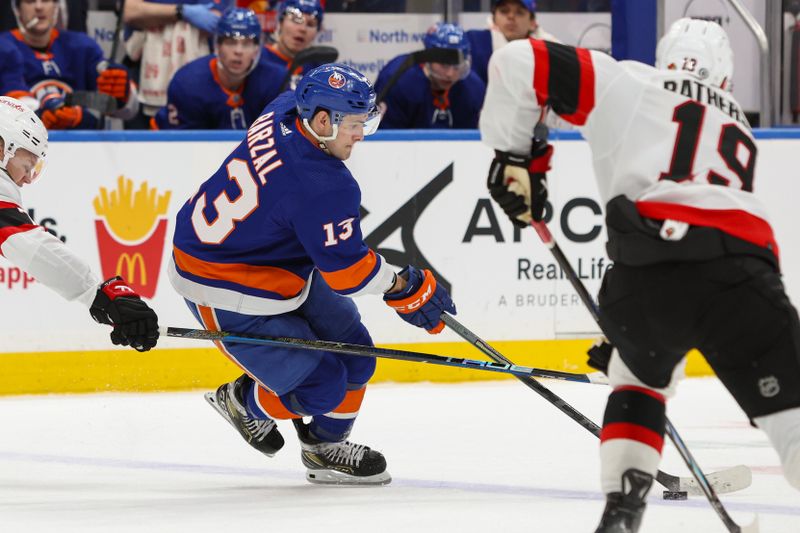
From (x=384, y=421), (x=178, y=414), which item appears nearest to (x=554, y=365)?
(x=384, y=421)

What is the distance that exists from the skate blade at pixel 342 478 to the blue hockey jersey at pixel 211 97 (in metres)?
2.13

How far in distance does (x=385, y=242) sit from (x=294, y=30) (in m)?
1.11

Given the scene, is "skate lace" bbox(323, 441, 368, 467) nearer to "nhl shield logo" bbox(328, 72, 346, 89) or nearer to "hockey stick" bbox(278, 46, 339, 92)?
"nhl shield logo" bbox(328, 72, 346, 89)

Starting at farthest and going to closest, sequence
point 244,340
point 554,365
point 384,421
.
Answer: point 554,365
point 384,421
point 244,340

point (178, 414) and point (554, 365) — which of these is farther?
point (554, 365)

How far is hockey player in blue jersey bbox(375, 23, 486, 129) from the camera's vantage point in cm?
564

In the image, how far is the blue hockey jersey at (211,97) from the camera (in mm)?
5461

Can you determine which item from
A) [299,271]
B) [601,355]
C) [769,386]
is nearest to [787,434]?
[769,386]

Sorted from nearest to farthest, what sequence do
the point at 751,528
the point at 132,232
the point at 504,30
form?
the point at 751,528 < the point at 132,232 < the point at 504,30

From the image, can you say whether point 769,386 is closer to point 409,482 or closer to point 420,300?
point 420,300

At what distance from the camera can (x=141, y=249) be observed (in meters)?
5.04

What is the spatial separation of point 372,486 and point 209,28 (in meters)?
2.65

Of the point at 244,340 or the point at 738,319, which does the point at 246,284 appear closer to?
the point at 244,340

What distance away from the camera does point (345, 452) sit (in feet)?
12.4
